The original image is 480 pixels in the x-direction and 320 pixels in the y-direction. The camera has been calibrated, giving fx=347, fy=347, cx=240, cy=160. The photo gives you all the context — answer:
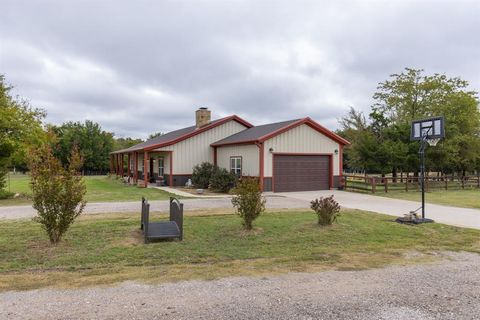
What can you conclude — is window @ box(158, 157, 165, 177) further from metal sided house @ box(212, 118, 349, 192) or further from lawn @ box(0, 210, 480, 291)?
lawn @ box(0, 210, 480, 291)

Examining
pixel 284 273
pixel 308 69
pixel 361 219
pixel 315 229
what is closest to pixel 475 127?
pixel 308 69

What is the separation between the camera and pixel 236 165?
2058 cm

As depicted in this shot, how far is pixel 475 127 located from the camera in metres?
28.4

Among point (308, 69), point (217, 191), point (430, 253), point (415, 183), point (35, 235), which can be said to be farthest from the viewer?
point (415, 183)

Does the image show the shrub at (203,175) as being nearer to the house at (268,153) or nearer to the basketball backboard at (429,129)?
the house at (268,153)

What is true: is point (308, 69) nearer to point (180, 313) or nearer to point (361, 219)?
point (361, 219)

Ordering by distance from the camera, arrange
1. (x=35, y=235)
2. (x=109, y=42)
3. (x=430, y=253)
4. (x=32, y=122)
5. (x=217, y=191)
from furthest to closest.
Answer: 1. (x=217, y=191)
2. (x=32, y=122)
3. (x=109, y=42)
4. (x=35, y=235)
5. (x=430, y=253)

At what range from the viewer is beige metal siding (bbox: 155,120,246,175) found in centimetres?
2197

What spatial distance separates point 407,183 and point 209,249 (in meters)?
17.1

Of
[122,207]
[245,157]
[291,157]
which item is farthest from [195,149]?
[122,207]

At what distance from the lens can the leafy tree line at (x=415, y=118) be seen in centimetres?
2462

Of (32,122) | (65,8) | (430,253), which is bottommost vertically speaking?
(430,253)

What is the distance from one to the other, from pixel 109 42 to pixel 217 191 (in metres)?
9.03

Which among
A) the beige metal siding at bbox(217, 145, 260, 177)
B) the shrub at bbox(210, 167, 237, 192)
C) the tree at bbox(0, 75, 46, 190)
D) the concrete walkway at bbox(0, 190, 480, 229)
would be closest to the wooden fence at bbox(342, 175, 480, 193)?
the concrete walkway at bbox(0, 190, 480, 229)
